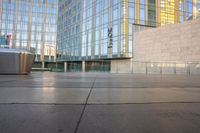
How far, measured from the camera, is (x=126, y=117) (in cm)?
245

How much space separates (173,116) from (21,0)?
78.2 m

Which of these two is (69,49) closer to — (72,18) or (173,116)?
(72,18)

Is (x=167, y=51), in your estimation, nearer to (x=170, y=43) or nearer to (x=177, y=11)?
(x=170, y=43)

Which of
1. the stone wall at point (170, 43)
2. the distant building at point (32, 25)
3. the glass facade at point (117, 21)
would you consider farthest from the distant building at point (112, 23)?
the distant building at point (32, 25)

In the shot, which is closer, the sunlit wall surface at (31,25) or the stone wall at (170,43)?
the stone wall at (170,43)

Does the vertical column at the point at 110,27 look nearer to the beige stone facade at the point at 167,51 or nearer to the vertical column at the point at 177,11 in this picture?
the beige stone facade at the point at 167,51

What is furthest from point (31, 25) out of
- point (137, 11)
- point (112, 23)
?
point (137, 11)

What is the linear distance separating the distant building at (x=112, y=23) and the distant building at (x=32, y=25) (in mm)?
22398

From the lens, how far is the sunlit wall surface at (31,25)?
65938 mm

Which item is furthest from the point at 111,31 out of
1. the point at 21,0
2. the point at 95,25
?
the point at 21,0

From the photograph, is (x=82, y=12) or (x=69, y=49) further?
(x=69, y=49)

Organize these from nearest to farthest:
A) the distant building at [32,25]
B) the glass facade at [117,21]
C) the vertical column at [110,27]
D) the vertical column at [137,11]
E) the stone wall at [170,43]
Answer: the stone wall at [170,43]
the glass facade at [117,21]
the vertical column at [137,11]
the vertical column at [110,27]
the distant building at [32,25]

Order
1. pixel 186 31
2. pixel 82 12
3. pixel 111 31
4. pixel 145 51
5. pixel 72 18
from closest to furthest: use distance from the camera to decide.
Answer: pixel 186 31, pixel 145 51, pixel 111 31, pixel 82 12, pixel 72 18

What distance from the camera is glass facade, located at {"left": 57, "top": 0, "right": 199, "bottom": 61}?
33.6m
